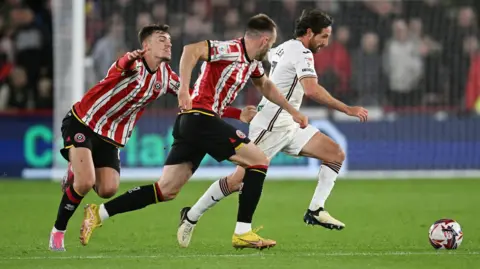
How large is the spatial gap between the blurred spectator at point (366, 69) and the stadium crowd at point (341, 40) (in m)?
0.02

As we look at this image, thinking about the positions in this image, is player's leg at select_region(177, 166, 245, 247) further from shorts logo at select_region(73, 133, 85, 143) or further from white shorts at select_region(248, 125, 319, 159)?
shorts logo at select_region(73, 133, 85, 143)

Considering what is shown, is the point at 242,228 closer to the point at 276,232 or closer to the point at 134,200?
the point at 134,200

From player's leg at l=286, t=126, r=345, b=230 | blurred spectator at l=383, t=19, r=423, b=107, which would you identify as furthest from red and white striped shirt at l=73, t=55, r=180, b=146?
blurred spectator at l=383, t=19, r=423, b=107

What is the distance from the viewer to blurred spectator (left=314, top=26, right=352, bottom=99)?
59.5 ft

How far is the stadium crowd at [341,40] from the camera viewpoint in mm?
17875

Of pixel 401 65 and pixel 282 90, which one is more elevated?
pixel 282 90

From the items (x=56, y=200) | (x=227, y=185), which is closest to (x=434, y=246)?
(x=227, y=185)

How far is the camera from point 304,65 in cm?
1009

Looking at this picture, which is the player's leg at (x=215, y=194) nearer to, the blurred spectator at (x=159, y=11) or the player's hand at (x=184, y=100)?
the player's hand at (x=184, y=100)

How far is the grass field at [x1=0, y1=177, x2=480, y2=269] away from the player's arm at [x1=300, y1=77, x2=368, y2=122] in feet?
3.64

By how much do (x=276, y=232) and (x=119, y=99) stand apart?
2258 millimetres

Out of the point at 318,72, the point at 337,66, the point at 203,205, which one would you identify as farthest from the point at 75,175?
the point at 337,66

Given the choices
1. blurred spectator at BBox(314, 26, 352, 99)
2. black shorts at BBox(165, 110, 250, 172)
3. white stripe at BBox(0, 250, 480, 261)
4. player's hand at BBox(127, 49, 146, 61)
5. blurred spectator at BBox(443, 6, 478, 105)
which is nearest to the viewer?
white stripe at BBox(0, 250, 480, 261)

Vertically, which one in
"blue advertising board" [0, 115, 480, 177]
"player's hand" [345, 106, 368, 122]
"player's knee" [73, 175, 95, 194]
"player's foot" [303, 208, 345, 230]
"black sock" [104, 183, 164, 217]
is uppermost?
"player's hand" [345, 106, 368, 122]
